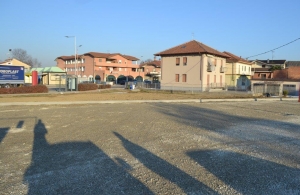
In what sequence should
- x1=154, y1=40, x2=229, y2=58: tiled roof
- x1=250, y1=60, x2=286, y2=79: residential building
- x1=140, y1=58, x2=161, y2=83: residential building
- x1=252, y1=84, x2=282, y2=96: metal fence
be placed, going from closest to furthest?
x1=252, y1=84, x2=282, y2=96: metal fence
x1=154, y1=40, x2=229, y2=58: tiled roof
x1=250, y1=60, x2=286, y2=79: residential building
x1=140, y1=58, x2=161, y2=83: residential building

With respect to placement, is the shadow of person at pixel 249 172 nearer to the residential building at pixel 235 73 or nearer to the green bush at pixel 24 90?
the green bush at pixel 24 90

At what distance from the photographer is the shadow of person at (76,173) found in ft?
15.5

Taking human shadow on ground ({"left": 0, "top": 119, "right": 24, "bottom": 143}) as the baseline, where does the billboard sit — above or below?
above

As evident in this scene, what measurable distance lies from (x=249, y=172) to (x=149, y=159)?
229 centimetres

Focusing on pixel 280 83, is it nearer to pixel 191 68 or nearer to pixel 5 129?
pixel 191 68

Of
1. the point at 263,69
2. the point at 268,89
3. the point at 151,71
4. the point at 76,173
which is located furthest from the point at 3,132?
the point at 151,71

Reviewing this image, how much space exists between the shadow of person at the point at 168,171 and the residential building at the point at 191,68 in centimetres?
3720

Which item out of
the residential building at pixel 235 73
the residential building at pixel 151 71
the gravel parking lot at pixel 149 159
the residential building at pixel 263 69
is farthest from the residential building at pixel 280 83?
the residential building at pixel 151 71

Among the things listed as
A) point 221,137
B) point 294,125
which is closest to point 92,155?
point 221,137

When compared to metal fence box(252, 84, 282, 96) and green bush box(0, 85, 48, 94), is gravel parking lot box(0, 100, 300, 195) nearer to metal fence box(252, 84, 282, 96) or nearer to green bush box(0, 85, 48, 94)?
green bush box(0, 85, 48, 94)

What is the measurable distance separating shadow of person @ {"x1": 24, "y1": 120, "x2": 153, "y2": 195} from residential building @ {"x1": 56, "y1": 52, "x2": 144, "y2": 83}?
210 feet

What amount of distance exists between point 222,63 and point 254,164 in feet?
153

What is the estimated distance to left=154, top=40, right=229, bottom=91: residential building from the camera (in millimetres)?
44031

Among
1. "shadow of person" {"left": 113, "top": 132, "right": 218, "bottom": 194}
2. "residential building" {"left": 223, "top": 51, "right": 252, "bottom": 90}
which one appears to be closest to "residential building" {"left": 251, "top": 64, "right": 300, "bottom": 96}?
"residential building" {"left": 223, "top": 51, "right": 252, "bottom": 90}
